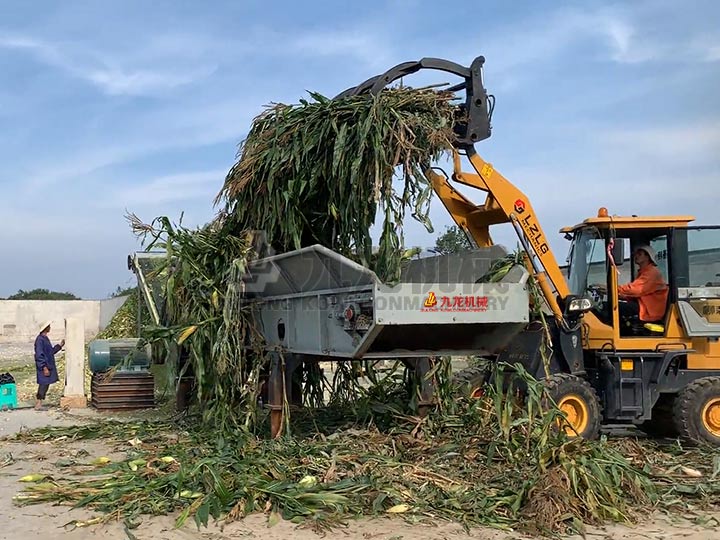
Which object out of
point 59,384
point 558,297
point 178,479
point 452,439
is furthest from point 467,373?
point 59,384

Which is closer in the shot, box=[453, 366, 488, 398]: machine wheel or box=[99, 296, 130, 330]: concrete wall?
box=[453, 366, 488, 398]: machine wheel

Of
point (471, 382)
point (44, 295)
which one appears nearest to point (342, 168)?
point (471, 382)

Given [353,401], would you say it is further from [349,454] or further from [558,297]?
[558,297]

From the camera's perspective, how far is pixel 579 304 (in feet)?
27.3

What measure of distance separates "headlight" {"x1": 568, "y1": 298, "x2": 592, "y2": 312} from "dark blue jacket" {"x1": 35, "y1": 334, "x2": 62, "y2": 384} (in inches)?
330

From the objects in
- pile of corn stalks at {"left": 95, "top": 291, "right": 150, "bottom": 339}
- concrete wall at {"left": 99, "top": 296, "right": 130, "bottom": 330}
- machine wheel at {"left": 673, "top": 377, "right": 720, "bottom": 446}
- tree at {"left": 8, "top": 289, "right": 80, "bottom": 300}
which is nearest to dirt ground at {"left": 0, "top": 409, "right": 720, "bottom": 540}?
machine wheel at {"left": 673, "top": 377, "right": 720, "bottom": 446}

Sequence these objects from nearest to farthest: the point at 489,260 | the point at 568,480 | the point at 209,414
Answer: the point at 568,480 → the point at 489,260 → the point at 209,414

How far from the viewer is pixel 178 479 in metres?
6.07

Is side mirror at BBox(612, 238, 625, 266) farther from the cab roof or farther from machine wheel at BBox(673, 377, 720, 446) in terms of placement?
machine wheel at BBox(673, 377, 720, 446)

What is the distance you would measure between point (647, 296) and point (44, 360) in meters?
9.24

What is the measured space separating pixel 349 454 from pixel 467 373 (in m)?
2.52

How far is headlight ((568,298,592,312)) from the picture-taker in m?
8.33

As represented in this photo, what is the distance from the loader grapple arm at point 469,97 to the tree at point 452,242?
3.64 feet

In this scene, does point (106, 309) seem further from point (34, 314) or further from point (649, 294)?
point (649, 294)
